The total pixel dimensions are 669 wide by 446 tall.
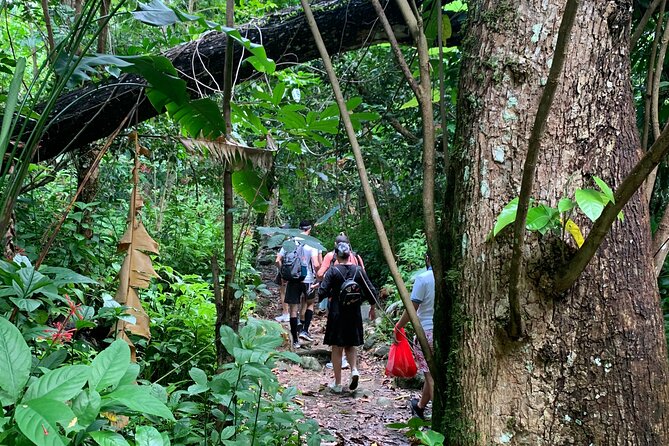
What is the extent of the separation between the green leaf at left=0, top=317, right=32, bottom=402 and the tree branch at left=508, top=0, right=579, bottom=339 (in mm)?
1139

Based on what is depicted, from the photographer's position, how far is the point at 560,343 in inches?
49.7

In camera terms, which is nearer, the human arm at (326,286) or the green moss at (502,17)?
the green moss at (502,17)

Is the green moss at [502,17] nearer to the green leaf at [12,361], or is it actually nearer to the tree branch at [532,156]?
the tree branch at [532,156]

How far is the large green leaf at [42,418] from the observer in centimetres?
98

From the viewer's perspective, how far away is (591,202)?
1.08 m

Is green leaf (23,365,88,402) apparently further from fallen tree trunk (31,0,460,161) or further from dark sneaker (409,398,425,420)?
dark sneaker (409,398,425,420)

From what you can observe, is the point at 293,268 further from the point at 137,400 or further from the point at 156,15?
the point at 137,400

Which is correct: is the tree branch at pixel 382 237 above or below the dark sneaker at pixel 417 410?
above

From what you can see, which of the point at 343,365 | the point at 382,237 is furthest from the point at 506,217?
the point at 343,365

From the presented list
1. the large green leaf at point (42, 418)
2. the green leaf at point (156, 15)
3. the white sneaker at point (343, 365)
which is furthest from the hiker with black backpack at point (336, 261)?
the large green leaf at point (42, 418)

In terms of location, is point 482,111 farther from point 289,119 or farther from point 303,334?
point 303,334

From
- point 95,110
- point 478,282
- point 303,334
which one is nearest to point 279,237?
point 478,282

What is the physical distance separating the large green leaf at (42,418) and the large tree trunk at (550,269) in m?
0.95

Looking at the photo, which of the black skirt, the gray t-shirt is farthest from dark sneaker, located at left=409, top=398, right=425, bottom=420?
the gray t-shirt
